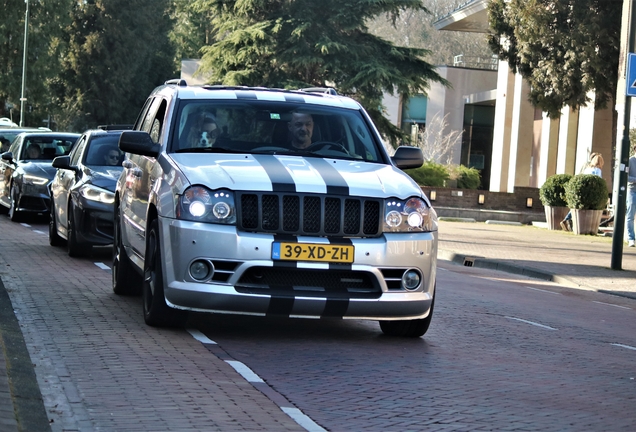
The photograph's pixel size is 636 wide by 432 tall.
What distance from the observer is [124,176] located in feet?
35.4

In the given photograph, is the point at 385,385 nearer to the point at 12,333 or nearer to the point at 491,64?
the point at 12,333

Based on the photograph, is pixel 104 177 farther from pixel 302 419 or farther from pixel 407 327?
pixel 302 419

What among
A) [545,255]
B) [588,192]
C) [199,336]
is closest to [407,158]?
[199,336]

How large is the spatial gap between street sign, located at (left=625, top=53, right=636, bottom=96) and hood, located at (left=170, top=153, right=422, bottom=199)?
31.8 ft

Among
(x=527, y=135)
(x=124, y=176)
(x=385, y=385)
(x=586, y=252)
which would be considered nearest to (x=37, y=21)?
(x=527, y=135)

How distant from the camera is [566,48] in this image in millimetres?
28703

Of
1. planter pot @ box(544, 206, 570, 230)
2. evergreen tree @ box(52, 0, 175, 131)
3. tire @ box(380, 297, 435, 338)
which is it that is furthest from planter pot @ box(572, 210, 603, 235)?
evergreen tree @ box(52, 0, 175, 131)

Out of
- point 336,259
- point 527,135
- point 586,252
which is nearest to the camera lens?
point 336,259

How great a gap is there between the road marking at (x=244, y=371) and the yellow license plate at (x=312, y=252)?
33.6 inches

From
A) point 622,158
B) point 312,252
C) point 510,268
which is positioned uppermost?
point 622,158

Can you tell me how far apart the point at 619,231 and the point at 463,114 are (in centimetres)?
4129

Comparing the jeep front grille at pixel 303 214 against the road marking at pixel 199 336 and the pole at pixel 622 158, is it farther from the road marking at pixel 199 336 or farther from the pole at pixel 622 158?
the pole at pixel 622 158

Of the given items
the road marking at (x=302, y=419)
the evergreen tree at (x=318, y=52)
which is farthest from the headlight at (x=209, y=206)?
the evergreen tree at (x=318, y=52)

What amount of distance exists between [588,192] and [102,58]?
6062 centimetres
